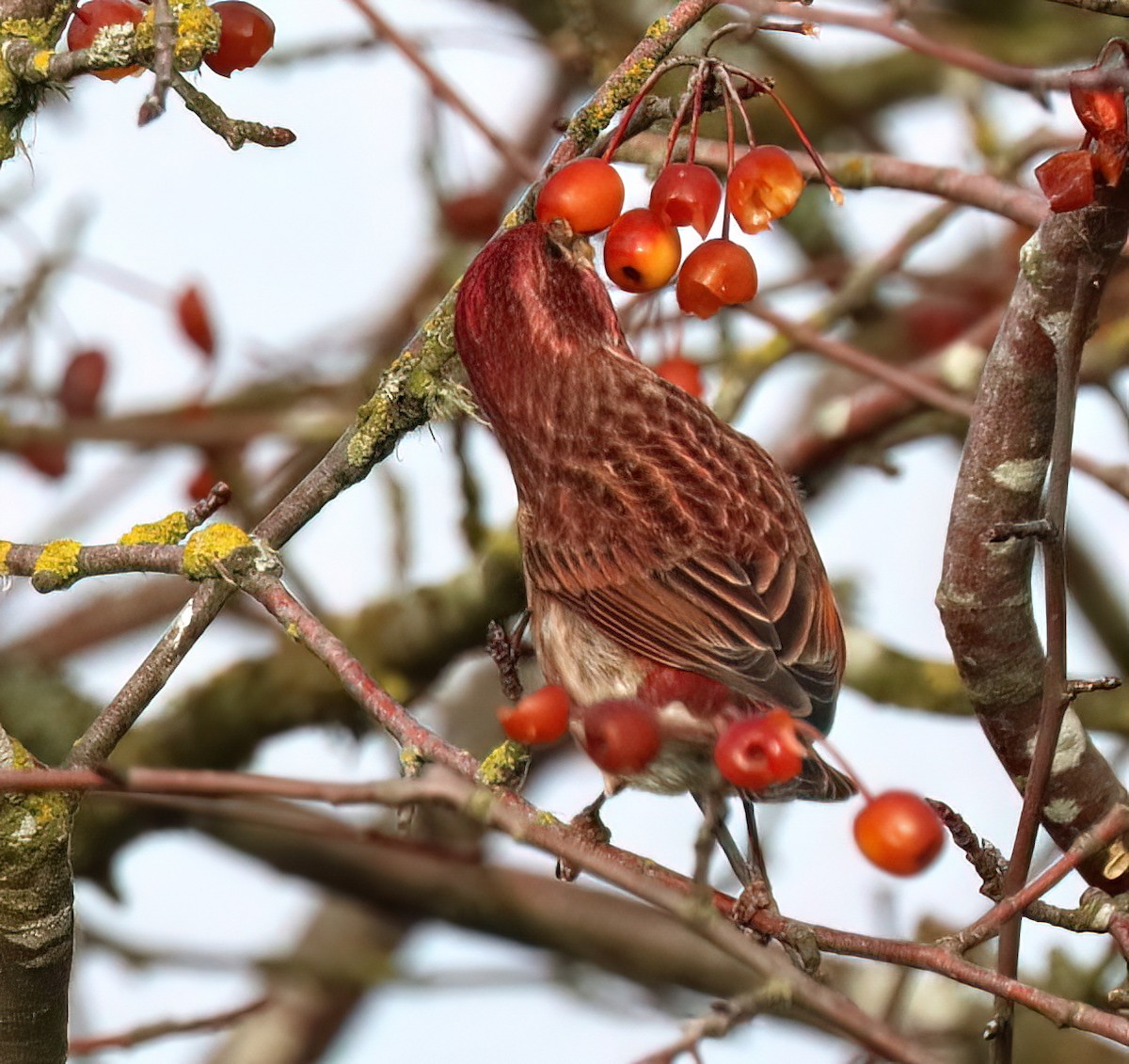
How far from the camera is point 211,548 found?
2.53 metres

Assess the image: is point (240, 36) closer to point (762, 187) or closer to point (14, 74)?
point (14, 74)

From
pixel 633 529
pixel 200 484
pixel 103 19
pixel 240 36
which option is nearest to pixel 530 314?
pixel 633 529

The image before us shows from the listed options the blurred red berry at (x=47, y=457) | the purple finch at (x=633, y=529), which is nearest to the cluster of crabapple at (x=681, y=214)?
the purple finch at (x=633, y=529)

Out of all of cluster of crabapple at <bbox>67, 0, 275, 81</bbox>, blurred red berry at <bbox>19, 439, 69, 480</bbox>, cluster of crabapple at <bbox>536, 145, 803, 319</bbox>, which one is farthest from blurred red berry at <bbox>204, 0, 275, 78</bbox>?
blurred red berry at <bbox>19, 439, 69, 480</bbox>

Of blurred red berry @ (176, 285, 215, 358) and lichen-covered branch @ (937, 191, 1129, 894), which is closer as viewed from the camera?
lichen-covered branch @ (937, 191, 1129, 894)

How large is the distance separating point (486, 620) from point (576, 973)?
1.12 metres

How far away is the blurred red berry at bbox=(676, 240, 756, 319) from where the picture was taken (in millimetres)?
2775

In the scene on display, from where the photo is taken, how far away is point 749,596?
3.54 metres

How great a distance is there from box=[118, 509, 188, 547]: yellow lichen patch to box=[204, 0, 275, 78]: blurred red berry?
76 cm

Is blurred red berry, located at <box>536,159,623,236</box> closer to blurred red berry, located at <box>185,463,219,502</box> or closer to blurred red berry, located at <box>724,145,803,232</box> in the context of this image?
blurred red berry, located at <box>724,145,803,232</box>

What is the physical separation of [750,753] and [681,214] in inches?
39.2

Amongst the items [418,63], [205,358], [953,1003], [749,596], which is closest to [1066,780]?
[749,596]

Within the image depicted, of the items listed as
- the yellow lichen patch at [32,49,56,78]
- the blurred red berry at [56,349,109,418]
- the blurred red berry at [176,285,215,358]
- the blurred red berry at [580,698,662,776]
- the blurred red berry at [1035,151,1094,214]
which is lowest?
the blurred red berry at [580,698,662,776]

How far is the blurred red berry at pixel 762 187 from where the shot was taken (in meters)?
2.73
